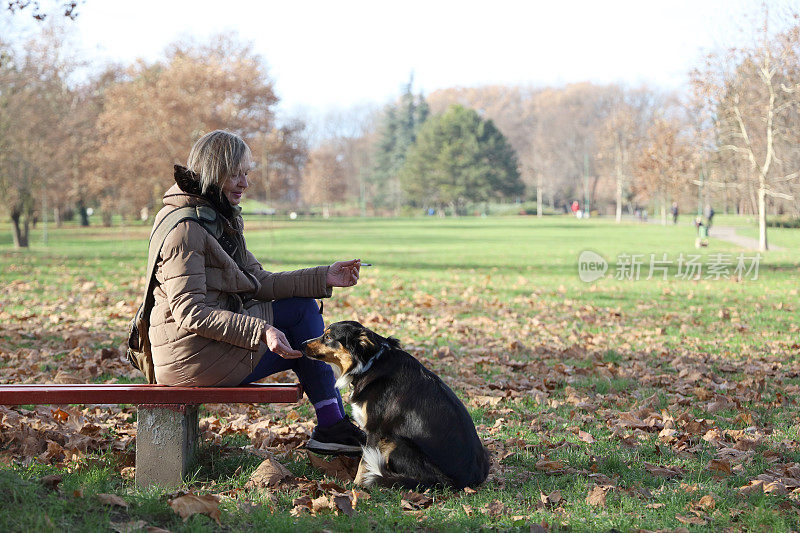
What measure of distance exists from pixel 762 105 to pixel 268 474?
2677cm

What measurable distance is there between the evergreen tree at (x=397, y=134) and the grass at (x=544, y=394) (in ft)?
277

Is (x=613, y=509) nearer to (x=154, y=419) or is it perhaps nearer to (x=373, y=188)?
(x=154, y=419)

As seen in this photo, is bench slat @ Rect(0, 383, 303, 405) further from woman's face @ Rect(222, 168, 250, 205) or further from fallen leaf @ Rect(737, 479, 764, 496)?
fallen leaf @ Rect(737, 479, 764, 496)

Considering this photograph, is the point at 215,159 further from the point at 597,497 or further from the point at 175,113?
the point at 175,113

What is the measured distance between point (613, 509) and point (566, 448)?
1.07m

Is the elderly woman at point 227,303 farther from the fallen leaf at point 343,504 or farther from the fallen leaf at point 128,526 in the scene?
the fallen leaf at point 128,526

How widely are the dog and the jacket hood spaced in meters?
0.91

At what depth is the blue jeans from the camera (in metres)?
4.23

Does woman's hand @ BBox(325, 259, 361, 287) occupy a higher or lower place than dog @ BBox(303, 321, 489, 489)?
higher

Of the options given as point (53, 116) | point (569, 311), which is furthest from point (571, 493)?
point (53, 116)

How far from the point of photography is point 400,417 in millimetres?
3863

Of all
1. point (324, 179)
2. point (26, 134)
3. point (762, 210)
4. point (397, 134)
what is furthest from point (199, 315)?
point (397, 134)

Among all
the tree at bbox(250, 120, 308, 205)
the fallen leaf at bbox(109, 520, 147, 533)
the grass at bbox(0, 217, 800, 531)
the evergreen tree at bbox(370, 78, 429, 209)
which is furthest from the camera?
the evergreen tree at bbox(370, 78, 429, 209)

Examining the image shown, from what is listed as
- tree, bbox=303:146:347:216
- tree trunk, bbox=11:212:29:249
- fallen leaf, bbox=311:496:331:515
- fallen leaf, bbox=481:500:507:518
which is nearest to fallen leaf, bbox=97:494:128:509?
fallen leaf, bbox=311:496:331:515
